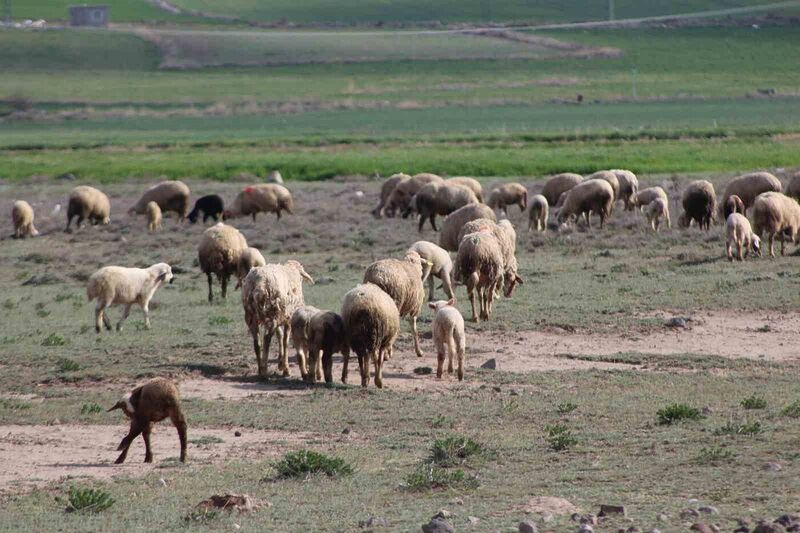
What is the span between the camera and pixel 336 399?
1491 cm

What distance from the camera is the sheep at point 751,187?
31.1 meters

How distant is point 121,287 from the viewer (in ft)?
65.5

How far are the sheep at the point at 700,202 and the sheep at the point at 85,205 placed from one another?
14.8 meters

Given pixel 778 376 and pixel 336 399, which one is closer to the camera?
pixel 336 399

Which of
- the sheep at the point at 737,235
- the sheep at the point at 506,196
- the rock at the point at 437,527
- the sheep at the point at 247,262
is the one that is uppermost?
the rock at the point at 437,527

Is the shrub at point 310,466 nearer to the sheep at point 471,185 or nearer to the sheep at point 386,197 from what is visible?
the sheep at point 471,185

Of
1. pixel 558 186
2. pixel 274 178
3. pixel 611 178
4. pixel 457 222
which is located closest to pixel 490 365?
pixel 457 222

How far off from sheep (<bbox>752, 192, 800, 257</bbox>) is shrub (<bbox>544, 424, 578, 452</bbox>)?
14.0 meters

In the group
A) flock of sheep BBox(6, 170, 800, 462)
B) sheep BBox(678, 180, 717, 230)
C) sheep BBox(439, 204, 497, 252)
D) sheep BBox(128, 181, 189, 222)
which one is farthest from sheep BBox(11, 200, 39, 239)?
sheep BBox(678, 180, 717, 230)

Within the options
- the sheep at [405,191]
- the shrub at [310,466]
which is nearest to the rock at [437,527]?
the shrub at [310,466]

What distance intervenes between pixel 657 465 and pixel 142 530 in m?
4.28

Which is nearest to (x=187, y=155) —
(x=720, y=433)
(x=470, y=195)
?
(x=470, y=195)

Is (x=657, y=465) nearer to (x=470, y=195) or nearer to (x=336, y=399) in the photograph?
(x=336, y=399)

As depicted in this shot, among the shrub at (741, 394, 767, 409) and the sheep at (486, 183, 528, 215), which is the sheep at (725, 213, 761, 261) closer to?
the sheep at (486, 183, 528, 215)
